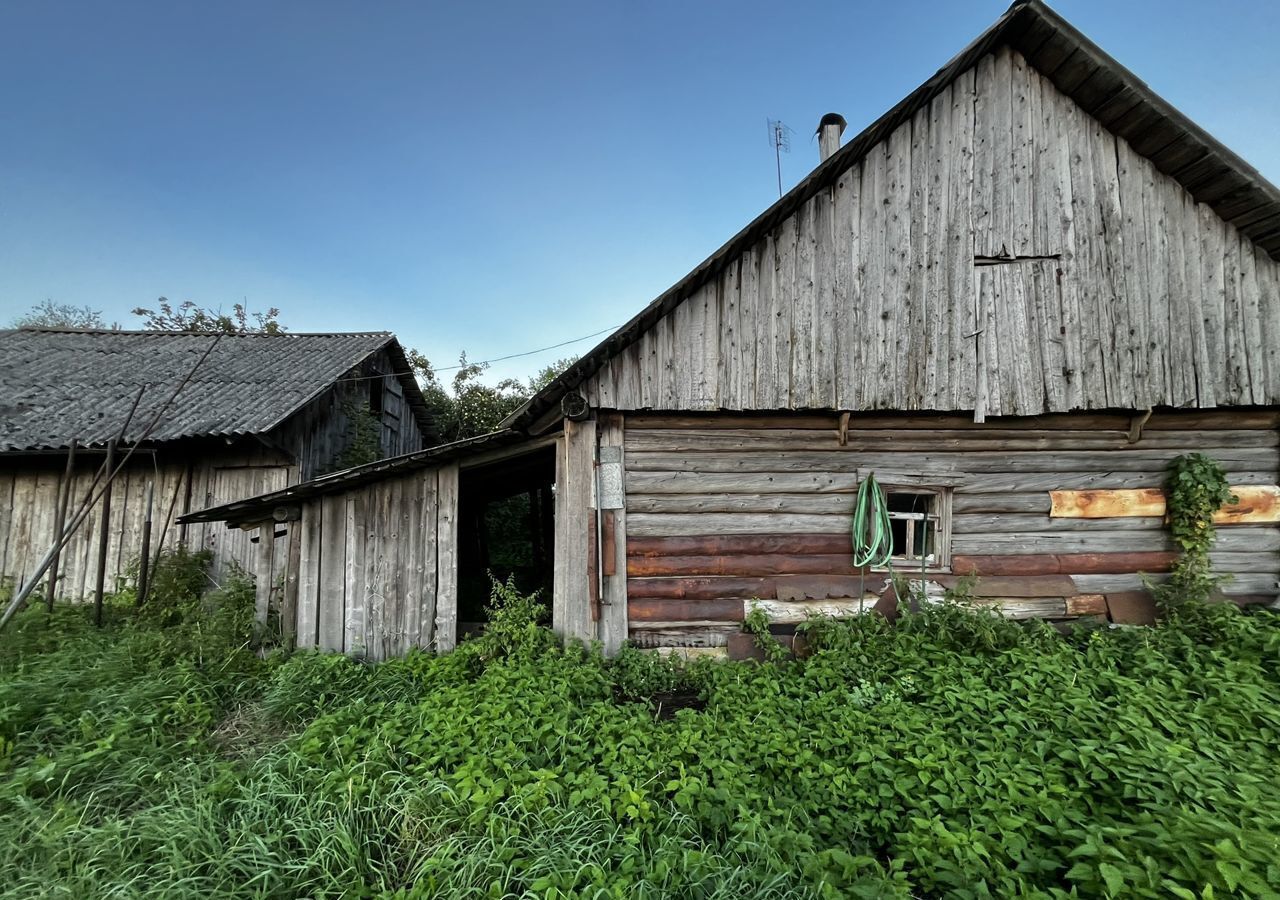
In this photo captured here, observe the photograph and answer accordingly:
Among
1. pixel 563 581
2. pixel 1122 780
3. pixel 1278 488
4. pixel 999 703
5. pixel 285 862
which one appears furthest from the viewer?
pixel 1278 488

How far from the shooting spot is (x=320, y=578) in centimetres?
620

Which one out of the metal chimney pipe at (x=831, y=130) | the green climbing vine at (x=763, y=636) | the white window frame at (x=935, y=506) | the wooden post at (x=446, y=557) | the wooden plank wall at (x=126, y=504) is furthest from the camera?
the wooden plank wall at (x=126, y=504)

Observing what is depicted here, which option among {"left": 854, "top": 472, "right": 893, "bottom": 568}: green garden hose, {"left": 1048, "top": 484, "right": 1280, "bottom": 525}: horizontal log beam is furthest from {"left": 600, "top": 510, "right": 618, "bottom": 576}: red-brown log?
{"left": 1048, "top": 484, "right": 1280, "bottom": 525}: horizontal log beam

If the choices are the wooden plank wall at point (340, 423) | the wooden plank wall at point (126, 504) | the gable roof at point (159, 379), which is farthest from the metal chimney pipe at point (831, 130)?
the wooden plank wall at point (126, 504)

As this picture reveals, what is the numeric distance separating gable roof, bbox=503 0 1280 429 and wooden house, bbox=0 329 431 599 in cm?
638

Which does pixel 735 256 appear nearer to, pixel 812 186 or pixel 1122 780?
pixel 812 186

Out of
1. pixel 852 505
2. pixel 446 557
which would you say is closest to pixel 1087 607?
pixel 852 505

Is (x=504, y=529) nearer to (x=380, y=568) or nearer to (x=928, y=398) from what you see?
(x=380, y=568)

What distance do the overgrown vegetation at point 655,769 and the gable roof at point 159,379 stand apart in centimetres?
449

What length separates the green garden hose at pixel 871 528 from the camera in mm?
6180

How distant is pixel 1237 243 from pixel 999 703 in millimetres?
6859

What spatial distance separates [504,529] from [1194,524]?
14.8 m

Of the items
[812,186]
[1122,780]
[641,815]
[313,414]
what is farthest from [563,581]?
[313,414]

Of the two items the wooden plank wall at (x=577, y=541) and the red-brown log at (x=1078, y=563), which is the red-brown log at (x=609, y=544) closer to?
the wooden plank wall at (x=577, y=541)
